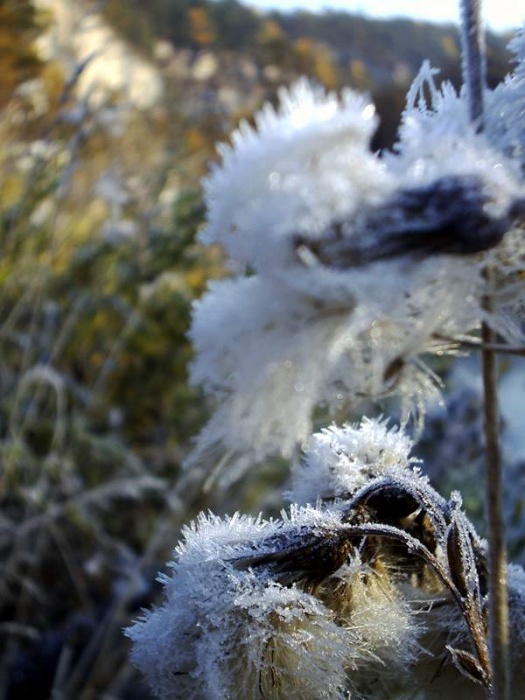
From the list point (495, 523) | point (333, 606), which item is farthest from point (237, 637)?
point (495, 523)

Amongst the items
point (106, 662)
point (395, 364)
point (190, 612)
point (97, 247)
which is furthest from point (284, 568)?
point (97, 247)

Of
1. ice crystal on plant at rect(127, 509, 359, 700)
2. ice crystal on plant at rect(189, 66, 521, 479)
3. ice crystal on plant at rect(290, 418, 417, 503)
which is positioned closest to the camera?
ice crystal on plant at rect(189, 66, 521, 479)

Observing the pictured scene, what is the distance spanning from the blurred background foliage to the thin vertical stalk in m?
1.02

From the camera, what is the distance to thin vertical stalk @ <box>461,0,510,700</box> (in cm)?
43

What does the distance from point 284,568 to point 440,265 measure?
248 mm

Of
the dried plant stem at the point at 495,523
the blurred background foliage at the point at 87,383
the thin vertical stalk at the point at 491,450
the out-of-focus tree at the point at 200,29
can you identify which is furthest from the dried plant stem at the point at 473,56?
the out-of-focus tree at the point at 200,29

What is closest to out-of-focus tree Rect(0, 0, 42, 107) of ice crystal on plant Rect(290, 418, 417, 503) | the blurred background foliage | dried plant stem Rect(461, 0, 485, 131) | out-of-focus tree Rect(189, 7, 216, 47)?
the blurred background foliage

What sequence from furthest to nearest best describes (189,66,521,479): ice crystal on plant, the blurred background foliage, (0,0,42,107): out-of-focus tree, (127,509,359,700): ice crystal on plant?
(0,0,42,107): out-of-focus tree → the blurred background foliage → (127,509,359,700): ice crystal on plant → (189,66,521,479): ice crystal on plant

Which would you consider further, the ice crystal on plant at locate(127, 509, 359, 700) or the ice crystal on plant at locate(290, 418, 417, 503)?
the ice crystal on plant at locate(290, 418, 417, 503)

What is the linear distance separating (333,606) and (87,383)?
2541 mm

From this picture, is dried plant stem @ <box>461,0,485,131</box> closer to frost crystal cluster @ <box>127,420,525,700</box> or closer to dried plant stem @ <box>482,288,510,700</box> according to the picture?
dried plant stem @ <box>482,288,510,700</box>

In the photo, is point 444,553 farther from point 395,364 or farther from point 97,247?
point 97,247

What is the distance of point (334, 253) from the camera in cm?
38

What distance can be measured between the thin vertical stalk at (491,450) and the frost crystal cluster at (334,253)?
0.07 ft
